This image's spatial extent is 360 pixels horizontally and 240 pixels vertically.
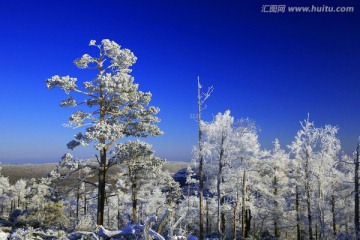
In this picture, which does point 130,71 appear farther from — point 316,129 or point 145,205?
point 145,205

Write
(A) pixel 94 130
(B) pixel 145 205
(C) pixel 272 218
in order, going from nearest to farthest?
(A) pixel 94 130 → (C) pixel 272 218 → (B) pixel 145 205

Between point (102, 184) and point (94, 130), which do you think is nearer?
point (94, 130)

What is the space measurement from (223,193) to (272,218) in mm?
8653

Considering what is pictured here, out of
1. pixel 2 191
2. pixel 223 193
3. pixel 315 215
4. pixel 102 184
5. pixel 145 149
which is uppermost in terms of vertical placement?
pixel 145 149

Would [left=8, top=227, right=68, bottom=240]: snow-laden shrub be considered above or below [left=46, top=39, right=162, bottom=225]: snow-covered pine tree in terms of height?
below

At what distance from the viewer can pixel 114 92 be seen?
16.2 meters

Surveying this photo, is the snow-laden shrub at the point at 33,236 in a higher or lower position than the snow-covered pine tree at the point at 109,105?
lower

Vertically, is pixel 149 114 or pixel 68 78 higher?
pixel 68 78

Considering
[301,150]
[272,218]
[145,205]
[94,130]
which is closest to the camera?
[94,130]

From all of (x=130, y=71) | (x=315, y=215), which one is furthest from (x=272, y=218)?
(x=130, y=71)

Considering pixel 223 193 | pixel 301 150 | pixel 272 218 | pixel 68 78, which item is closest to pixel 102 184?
pixel 68 78

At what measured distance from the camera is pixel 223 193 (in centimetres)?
2905

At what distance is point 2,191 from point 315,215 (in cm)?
8187

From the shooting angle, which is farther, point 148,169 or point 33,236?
point 148,169
